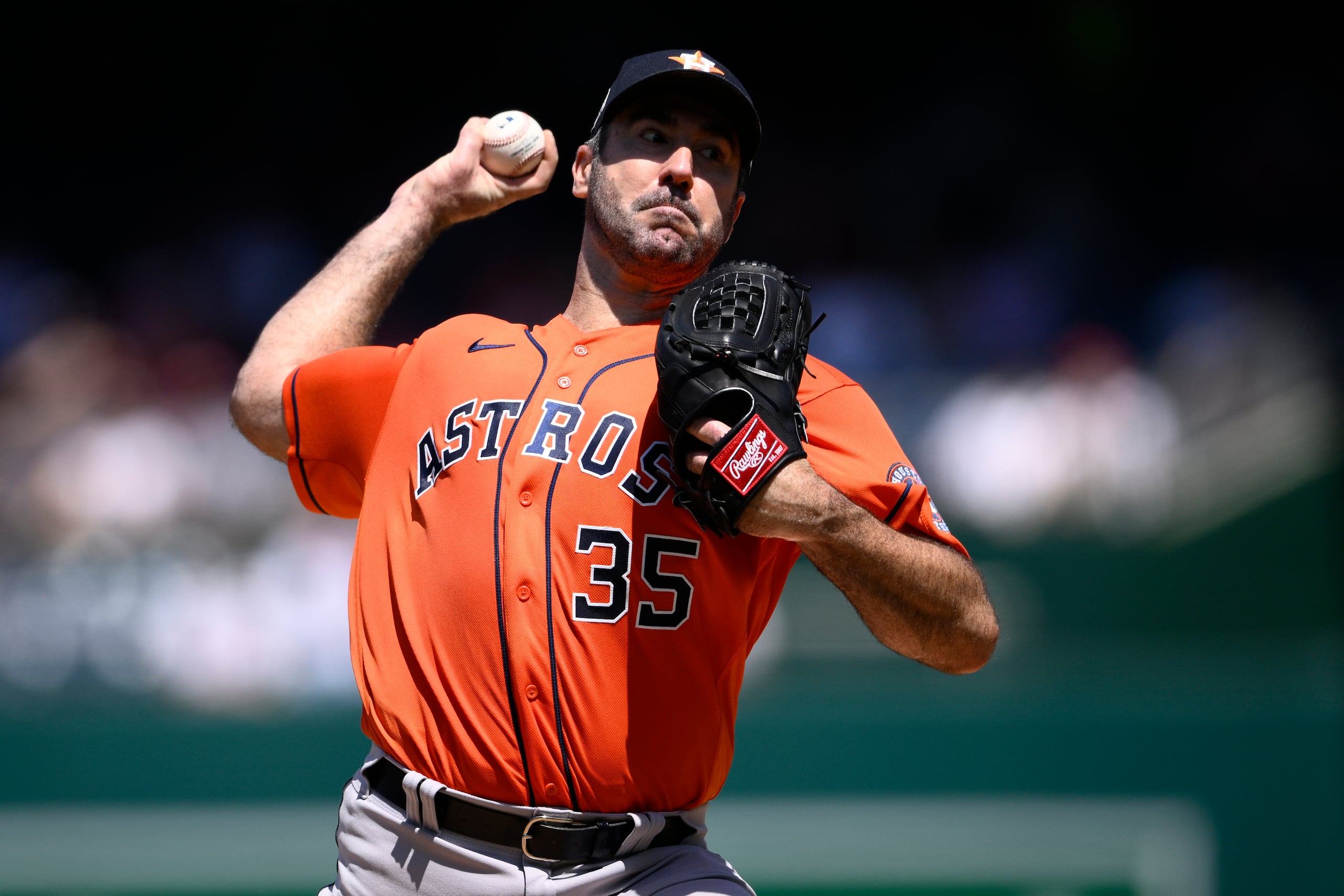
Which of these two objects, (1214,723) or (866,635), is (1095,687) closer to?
(1214,723)

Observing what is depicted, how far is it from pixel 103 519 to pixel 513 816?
488 cm

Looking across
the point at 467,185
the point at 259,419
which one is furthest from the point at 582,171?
the point at 259,419

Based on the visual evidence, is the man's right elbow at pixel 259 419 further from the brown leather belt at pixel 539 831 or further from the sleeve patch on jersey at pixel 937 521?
the sleeve patch on jersey at pixel 937 521

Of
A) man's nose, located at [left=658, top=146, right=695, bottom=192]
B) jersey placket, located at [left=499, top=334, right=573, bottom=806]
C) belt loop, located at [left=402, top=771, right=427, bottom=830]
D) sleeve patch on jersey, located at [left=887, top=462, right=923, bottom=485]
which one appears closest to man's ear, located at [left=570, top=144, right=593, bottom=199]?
man's nose, located at [left=658, top=146, right=695, bottom=192]

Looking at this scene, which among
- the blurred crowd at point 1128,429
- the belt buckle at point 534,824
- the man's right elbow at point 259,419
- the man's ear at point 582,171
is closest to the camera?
the belt buckle at point 534,824

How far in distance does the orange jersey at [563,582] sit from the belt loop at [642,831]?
0.08ft

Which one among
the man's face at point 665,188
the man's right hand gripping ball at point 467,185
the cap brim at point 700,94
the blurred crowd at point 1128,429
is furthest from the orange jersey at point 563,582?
the blurred crowd at point 1128,429

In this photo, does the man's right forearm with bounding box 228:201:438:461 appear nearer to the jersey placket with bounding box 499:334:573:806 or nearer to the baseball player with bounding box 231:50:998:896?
the baseball player with bounding box 231:50:998:896

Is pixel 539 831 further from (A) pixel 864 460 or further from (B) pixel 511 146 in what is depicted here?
(B) pixel 511 146

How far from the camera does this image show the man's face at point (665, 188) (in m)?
2.70

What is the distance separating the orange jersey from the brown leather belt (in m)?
0.03

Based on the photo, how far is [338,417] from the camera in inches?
109

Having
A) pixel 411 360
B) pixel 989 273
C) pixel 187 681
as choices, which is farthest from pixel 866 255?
pixel 411 360

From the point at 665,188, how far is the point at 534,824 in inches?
49.6
